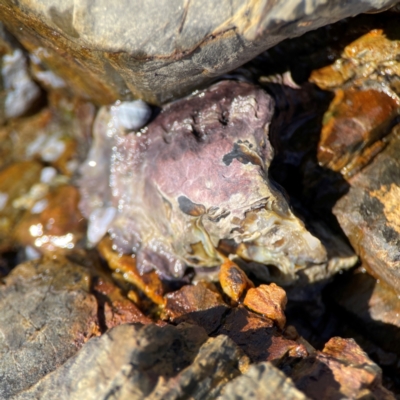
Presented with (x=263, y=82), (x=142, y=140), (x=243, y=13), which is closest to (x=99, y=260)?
(x=142, y=140)

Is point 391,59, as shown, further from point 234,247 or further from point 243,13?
point 234,247

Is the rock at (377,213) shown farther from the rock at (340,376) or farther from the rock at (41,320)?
the rock at (41,320)

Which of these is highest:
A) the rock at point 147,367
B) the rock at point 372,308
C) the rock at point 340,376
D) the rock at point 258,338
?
the rock at point 147,367


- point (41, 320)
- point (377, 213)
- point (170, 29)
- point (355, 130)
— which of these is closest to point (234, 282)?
point (377, 213)

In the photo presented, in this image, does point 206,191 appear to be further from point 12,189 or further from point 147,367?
point 12,189

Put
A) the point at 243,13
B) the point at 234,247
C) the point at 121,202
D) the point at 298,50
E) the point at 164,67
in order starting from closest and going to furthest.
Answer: the point at 243,13 < the point at 164,67 < the point at 234,247 < the point at 298,50 < the point at 121,202

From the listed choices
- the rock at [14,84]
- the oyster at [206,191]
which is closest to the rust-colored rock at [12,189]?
the rock at [14,84]
